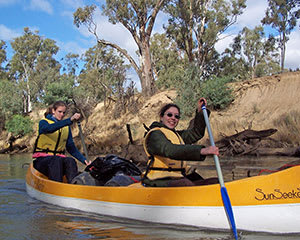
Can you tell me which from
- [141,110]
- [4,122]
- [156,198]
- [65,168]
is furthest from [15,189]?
[4,122]

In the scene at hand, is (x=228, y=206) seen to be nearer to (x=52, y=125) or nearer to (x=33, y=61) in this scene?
(x=52, y=125)

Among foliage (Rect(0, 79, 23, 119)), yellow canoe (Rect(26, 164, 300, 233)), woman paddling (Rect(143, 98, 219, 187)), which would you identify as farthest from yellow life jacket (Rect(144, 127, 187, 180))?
foliage (Rect(0, 79, 23, 119))

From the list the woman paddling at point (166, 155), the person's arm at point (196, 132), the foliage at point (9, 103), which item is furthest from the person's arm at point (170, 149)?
the foliage at point (9, 103)

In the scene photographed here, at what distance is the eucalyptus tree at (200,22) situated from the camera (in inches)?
836

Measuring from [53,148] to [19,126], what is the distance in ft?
60.7

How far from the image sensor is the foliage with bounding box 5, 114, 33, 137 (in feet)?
73.9

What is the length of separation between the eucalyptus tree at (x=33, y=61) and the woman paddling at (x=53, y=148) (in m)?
27.2

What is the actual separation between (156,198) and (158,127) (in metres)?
0.70

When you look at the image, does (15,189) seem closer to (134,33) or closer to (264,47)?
(134,33)

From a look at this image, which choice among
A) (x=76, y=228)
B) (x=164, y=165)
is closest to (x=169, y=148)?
(x=164, y=165)

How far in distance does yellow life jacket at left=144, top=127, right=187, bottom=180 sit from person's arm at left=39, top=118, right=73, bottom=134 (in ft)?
5.72

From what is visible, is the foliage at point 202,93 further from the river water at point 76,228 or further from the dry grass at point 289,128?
the river water at point 76,228

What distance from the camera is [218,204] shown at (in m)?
3.12

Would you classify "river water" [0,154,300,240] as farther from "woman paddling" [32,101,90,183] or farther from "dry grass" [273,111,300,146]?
"dry grass" [273,111,300,146]
